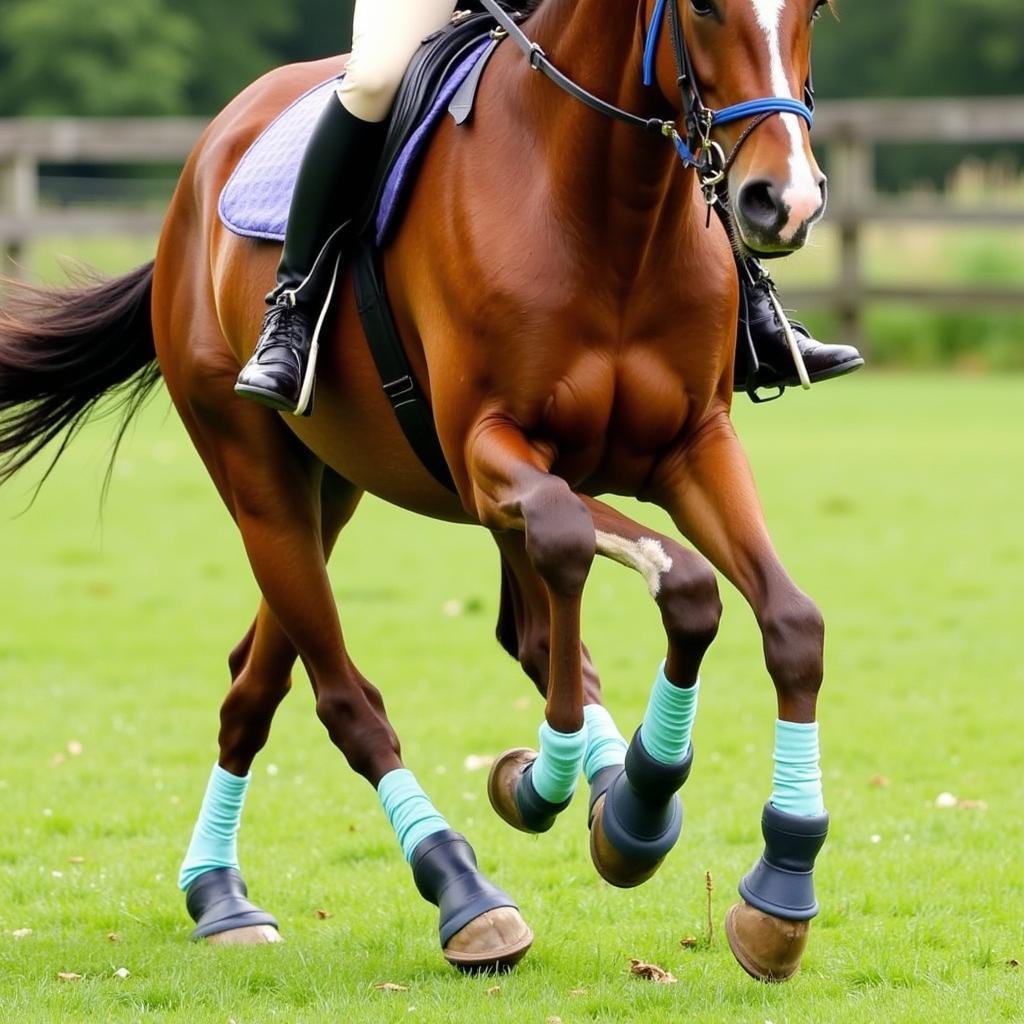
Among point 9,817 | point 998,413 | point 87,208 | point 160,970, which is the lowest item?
point 87,208

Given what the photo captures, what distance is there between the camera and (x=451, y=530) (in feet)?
48.0

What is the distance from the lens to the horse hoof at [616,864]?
14.9ft

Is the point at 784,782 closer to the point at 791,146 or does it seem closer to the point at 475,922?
the point at 475,922

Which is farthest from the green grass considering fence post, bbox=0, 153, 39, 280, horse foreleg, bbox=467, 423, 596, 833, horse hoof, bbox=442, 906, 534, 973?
fence post, bbox=0, 153, 39, 280

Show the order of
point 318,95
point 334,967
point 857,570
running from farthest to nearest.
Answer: point 857,570 → point 318,95 → point 334,967

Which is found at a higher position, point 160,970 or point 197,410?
point 197,410

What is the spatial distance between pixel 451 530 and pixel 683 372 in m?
10.2

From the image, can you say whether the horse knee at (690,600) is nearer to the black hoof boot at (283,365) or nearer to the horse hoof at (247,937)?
the black hoof boot at (283,365)

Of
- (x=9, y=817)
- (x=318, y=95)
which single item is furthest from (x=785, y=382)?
(x=9, y=817)

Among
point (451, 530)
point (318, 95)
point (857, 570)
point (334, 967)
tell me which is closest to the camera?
point (334, 967)

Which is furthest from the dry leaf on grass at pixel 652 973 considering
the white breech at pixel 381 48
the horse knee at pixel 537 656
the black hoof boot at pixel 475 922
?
the white breech at pixel 381 48

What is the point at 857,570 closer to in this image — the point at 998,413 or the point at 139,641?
the point at 139,641

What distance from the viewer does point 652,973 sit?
4898 mm

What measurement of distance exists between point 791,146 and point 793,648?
1125mm
